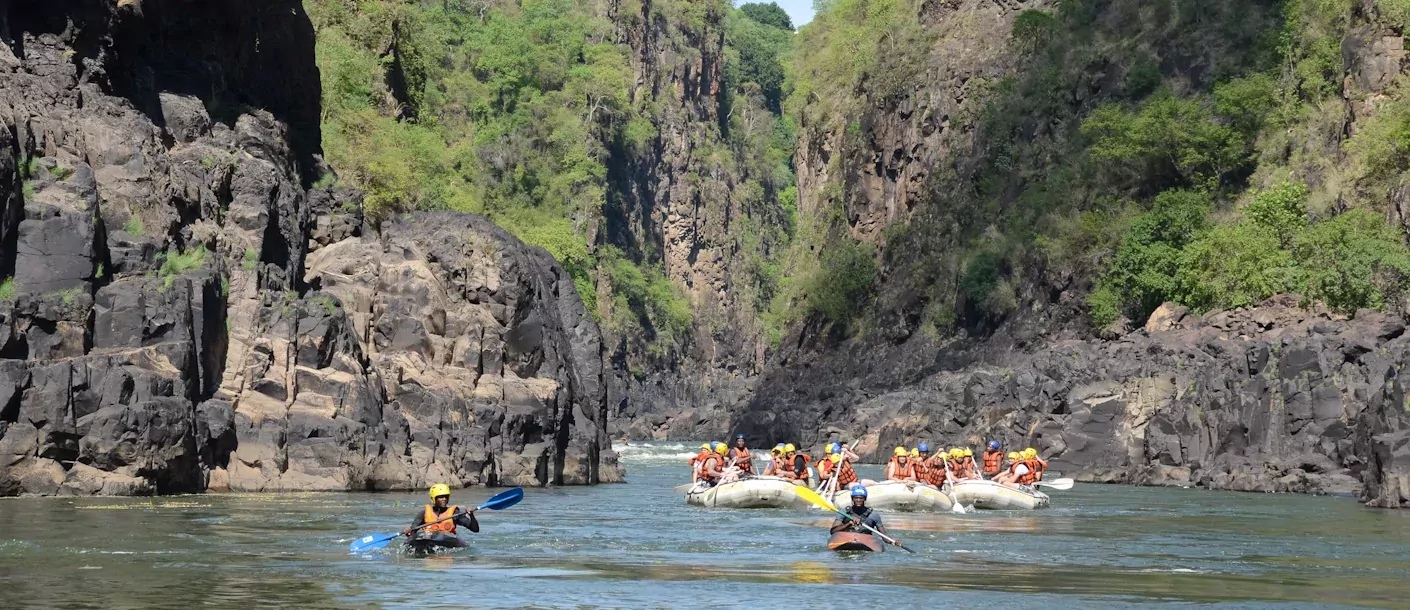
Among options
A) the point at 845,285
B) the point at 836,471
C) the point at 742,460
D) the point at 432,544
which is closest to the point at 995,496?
the point at 836,471

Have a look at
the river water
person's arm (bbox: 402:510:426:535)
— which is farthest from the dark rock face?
person's arm (bbox: 402:510:426:535)

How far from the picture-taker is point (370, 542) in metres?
27.5

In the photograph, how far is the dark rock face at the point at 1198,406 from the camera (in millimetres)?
49188

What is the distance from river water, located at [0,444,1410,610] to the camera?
75.1ft

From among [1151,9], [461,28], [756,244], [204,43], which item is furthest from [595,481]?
[756,244]

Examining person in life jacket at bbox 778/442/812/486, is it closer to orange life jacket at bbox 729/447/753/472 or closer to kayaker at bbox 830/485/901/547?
orange life jacket at bbox 729/447/753/472

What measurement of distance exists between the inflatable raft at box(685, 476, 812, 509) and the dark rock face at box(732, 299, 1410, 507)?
13.9 m

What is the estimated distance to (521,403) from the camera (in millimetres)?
A: 49906

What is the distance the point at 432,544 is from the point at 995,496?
63.5 feet

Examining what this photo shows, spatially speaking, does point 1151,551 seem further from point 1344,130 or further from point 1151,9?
point 1151,9

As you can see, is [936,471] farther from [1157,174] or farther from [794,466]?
[1157,174]

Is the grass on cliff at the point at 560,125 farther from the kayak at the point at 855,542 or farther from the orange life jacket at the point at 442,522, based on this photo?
the kayak at the point at 855,542

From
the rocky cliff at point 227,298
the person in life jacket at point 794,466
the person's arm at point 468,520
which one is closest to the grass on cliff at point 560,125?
the rocky cliff at point 227,298

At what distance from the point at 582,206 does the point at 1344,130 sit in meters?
67.4
